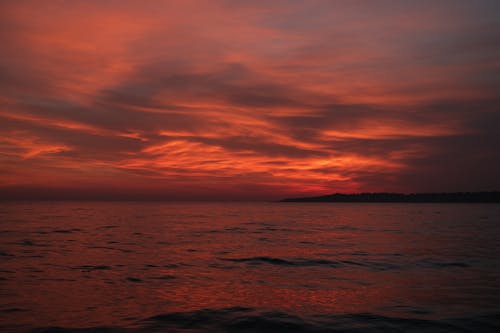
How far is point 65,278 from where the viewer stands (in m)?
17.4

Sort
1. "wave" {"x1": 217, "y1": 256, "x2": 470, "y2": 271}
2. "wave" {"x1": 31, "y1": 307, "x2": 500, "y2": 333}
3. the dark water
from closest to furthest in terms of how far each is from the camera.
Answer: "wave" {"x1": 31, "y1": 307, "x2": 500, "y2": 333}, the dark water, "wave" {"x1": 217, "y1": 256, "x2": 470, "y2": 271}

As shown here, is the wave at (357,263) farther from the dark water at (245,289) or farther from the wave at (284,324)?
the wave at (284,324)

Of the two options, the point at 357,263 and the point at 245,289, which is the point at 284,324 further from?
the point at 357,263

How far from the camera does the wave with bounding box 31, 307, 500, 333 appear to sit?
11.0 metres

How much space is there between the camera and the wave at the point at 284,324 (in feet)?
36.1

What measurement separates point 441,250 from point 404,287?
13931 mm

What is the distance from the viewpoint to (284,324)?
11.6 metres

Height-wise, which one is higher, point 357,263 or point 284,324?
point 284,324

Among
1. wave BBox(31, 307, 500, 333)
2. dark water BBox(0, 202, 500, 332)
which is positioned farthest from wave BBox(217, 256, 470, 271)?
wave BBox(31, 307, 500, 333)

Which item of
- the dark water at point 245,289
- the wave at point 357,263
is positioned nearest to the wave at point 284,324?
the dark water at point 245,289

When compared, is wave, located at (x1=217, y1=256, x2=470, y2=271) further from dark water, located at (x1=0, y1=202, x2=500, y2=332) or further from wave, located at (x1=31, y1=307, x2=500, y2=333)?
wave, located at (x1=31, y1=307, x2=500, y2=333)

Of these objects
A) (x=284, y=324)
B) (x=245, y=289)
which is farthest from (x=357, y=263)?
(x=284, y=324)

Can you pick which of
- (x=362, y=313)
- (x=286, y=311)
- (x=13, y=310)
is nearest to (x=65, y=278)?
(x=13, y=310)

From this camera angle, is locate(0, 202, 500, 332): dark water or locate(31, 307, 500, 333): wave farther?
locate(0, 202, 500, 332): dark water
